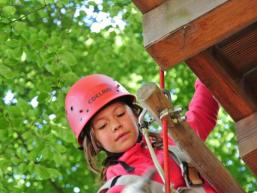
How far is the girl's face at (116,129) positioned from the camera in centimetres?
416

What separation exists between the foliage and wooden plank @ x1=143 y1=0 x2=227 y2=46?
68.9 inches

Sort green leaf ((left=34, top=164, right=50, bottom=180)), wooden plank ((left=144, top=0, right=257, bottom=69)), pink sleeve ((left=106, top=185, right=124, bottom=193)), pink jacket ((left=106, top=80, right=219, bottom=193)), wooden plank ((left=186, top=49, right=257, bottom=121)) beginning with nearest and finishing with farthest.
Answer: wooden plank ((left=144, top=0, right=257, bottom=69)) → wooden plank ((left=186, top=49, right=257, bottom=121)) → pink sleeve ((left=106, top=185, right=124, bottom=193)) → pink jacket ((left=106, top=80, right=219, bottom=193)) → green leaf ((left=34, top=164, right=50, bottom=180))

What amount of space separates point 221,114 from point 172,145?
19.0 feet

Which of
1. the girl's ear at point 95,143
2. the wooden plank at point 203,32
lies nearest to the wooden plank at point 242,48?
the wooden plank at point 203,32

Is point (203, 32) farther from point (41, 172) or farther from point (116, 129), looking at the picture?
point (41, 172)

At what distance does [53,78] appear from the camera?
20.4 ft

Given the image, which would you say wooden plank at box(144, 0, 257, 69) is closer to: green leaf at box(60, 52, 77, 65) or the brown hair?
the brown hair

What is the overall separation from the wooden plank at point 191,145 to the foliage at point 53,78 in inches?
45.3

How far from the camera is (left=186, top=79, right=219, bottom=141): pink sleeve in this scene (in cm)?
416

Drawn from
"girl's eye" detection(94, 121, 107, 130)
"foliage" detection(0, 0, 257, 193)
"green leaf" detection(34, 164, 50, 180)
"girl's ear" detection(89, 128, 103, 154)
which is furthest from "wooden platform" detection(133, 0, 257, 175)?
"green leaf" detection(34, 164, 50, 180)

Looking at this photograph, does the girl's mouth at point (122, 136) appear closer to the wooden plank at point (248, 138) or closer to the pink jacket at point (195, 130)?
the pink jacket at point (195, 130)

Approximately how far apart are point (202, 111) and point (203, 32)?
50.7 inches

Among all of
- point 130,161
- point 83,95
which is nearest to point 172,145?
point 130,161

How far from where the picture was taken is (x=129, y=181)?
147 inches
